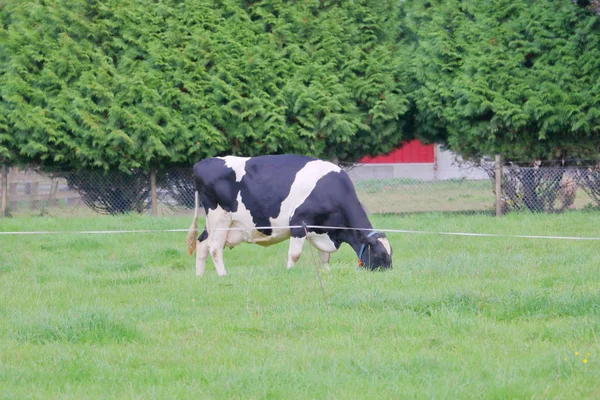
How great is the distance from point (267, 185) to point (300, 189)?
47cm

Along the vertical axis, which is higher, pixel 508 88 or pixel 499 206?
pixel 508 88

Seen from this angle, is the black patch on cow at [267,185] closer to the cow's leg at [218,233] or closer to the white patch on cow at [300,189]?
the white patch on cow at [300,189]

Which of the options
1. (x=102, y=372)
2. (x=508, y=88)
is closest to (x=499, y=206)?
(x=508, y=88)

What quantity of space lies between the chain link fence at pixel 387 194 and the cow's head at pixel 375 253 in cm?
871

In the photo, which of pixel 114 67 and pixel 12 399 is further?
pixel 114 67

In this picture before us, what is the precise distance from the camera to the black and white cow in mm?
11781

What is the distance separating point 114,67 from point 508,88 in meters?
8.64

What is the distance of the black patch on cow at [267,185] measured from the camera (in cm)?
1202

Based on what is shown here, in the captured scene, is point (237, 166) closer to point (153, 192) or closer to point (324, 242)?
point (324, 242)

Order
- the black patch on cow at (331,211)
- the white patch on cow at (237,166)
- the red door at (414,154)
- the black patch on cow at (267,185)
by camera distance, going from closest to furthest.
→ the black patch on cow at (331,211) → the black patch on cow at (267,185) → the white patch on cow at (237,166) → the red door at (414,154)

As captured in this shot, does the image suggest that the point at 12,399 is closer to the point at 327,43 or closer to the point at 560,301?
the point at 560,301

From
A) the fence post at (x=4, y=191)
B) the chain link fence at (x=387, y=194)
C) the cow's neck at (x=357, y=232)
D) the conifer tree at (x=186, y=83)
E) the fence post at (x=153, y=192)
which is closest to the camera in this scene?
the cow's neck at (x=357, y=232)

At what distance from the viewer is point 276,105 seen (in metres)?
20.1

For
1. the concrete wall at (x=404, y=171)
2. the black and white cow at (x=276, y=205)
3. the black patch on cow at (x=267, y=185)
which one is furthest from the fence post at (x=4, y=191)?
the concrete wall at (x=404, y=171)
